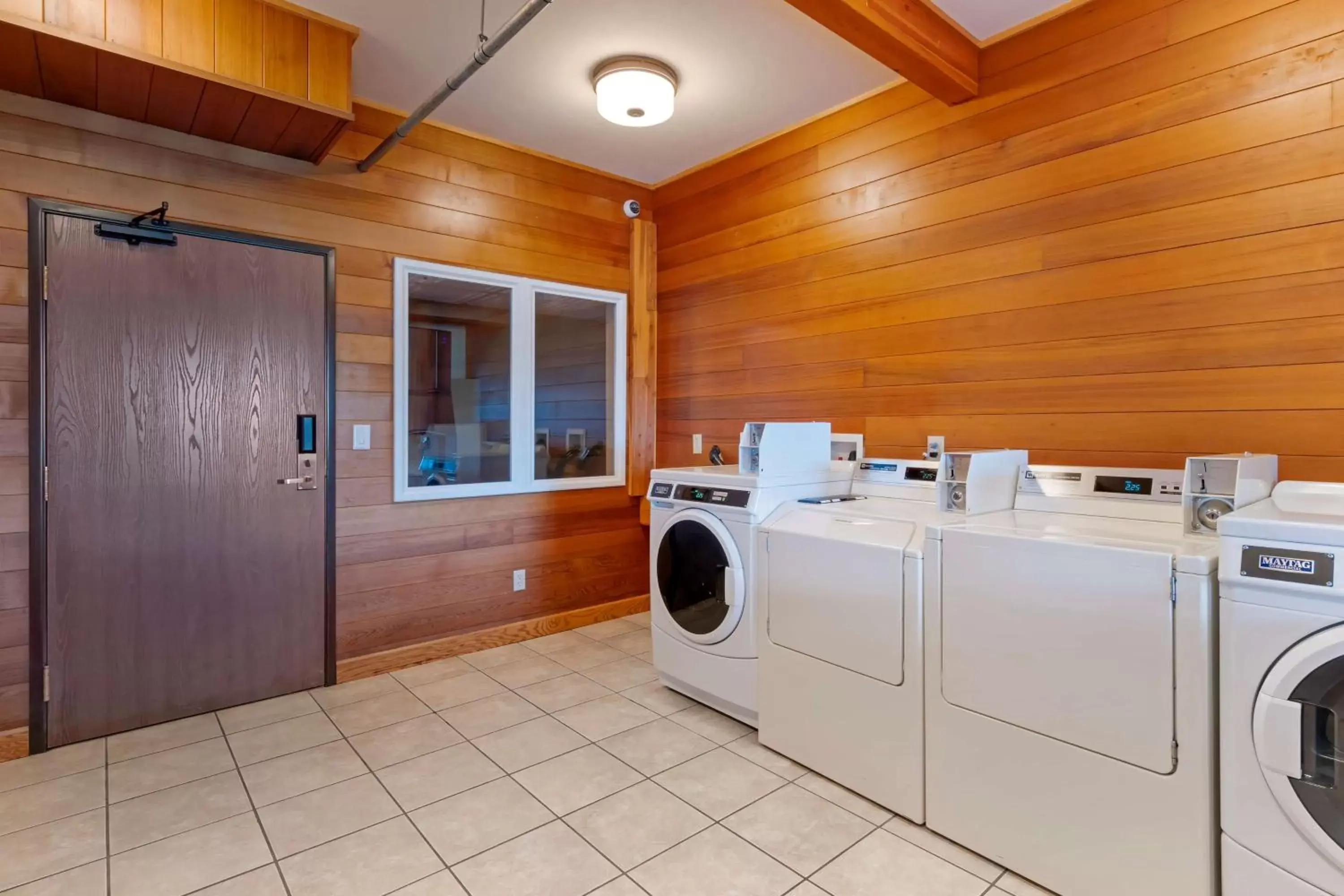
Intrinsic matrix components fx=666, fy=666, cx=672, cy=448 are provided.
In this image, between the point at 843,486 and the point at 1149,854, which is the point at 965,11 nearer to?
the point at 843,486

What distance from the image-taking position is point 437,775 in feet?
7.61

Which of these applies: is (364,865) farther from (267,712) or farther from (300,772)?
(267,712)

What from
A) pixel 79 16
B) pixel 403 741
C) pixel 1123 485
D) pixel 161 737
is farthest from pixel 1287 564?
pixel 161 737

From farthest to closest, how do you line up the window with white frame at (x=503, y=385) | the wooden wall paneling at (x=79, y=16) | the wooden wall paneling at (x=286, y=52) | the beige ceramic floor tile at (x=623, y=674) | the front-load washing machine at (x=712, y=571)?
the window with white frame at (x=503, y=385) < the beige ceramic floor tile at (x=623, y=674) < the front-load washing machine at (x=712, y=571) < the wooden wall paneling at (x=286, y=52) < the wooden wall paneling at (x=79, y=16)

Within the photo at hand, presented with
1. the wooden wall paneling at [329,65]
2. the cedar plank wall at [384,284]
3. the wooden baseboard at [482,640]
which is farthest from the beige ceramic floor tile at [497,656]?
the wooden wall paneling at [329,65]

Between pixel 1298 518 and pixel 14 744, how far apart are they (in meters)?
3.99

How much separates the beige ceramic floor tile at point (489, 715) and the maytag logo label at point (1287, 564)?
244 centimetres

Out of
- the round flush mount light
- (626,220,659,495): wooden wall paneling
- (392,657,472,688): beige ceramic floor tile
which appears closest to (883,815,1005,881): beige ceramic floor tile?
(392,657,472,688): beige ceramic floor tile

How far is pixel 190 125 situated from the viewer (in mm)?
2617

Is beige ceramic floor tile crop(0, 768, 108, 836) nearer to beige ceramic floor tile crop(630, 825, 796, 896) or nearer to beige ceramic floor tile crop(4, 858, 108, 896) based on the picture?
beige ceramic floor tile crop(4, 858, 108, 896)

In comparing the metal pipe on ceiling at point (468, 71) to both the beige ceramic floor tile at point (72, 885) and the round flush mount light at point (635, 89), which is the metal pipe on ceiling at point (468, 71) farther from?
the beige ceramic floor tile at point (72, 885)

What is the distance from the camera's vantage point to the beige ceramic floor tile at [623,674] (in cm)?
312

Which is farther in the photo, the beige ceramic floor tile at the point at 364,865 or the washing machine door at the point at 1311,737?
the beige ceramic floor tile at the point at 364,865

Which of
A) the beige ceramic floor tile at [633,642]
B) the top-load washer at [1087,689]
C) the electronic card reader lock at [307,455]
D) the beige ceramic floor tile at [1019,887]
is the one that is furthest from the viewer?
the beige ceramic floor tile at [633,642]
